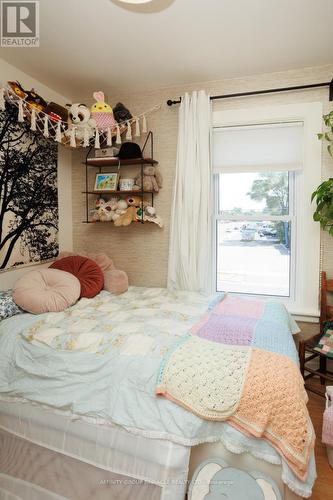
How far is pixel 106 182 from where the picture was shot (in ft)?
9.63

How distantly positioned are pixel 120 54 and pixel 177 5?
0.66 metres

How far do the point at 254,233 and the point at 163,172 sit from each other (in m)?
1.05

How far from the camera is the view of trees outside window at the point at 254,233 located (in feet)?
9.09

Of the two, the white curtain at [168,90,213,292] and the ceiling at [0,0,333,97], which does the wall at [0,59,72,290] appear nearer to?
the ceiling at [0,0,333,97]

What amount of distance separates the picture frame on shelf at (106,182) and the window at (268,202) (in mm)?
963

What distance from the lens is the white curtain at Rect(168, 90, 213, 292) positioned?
8.85 feet

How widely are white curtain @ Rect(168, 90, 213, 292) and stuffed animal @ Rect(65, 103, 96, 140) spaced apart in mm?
792

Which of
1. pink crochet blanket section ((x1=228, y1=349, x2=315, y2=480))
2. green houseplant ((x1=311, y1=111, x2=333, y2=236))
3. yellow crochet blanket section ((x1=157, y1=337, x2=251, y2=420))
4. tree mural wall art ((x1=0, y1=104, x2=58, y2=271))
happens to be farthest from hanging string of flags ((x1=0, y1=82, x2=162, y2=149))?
pink crochet blanket section ((x1=228, y1=349, x2=315, y2=480))

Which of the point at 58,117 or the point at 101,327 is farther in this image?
the point at 58,117

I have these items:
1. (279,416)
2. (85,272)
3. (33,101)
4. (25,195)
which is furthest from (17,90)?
(279,416)

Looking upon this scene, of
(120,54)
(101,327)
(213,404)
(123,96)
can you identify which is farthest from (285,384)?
(123,96)

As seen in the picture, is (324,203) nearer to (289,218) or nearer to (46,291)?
(289,218)

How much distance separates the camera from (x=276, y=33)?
205 centimetres

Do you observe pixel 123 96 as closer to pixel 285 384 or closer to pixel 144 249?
pixel 144 249
